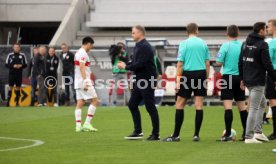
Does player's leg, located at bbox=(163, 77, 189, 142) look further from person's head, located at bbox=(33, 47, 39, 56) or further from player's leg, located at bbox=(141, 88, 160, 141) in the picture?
person's head, located at bbox=(33, 47, 39, 56)

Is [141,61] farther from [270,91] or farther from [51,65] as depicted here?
[51,65]

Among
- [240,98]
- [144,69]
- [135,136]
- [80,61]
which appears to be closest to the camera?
[240,98]

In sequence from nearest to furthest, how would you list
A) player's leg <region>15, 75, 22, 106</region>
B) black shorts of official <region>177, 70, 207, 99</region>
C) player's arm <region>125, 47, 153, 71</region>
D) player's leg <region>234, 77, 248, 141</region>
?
black shorts of official <region>177, 70, 207, 99</region>, player's leg <region>234, 77, 248, 141</region>, player's arm <region>125, 47, 153, 71</region>, player's leg <region>15, 75, 22, 106</region>

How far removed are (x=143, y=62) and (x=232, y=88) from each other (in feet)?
5.45

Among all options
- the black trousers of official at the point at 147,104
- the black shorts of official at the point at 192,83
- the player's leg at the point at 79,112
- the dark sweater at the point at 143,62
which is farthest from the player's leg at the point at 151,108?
the player's leg at the point at 79,112

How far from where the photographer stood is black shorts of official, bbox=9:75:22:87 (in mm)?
30688

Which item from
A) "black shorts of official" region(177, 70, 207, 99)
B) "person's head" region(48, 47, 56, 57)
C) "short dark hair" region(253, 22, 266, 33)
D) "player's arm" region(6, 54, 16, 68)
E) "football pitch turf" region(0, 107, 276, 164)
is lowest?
"football pitch turf" region(0, 107, 276, 164)

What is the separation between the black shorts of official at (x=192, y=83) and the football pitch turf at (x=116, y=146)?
0.88 m

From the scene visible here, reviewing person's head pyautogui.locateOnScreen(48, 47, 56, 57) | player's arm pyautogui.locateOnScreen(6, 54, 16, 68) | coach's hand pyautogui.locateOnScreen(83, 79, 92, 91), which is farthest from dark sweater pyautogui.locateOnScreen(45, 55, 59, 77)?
coach's hand pyautogui.locateOnScreen(83, 79, 92, 91)

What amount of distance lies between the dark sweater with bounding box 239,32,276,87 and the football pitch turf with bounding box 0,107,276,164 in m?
1.12

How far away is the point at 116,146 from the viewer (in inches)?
553

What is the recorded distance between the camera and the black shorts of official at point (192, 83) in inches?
576

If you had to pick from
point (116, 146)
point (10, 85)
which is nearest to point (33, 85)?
point (10, 85)

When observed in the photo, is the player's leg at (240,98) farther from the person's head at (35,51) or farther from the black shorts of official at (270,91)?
the person's head at (35,51)
